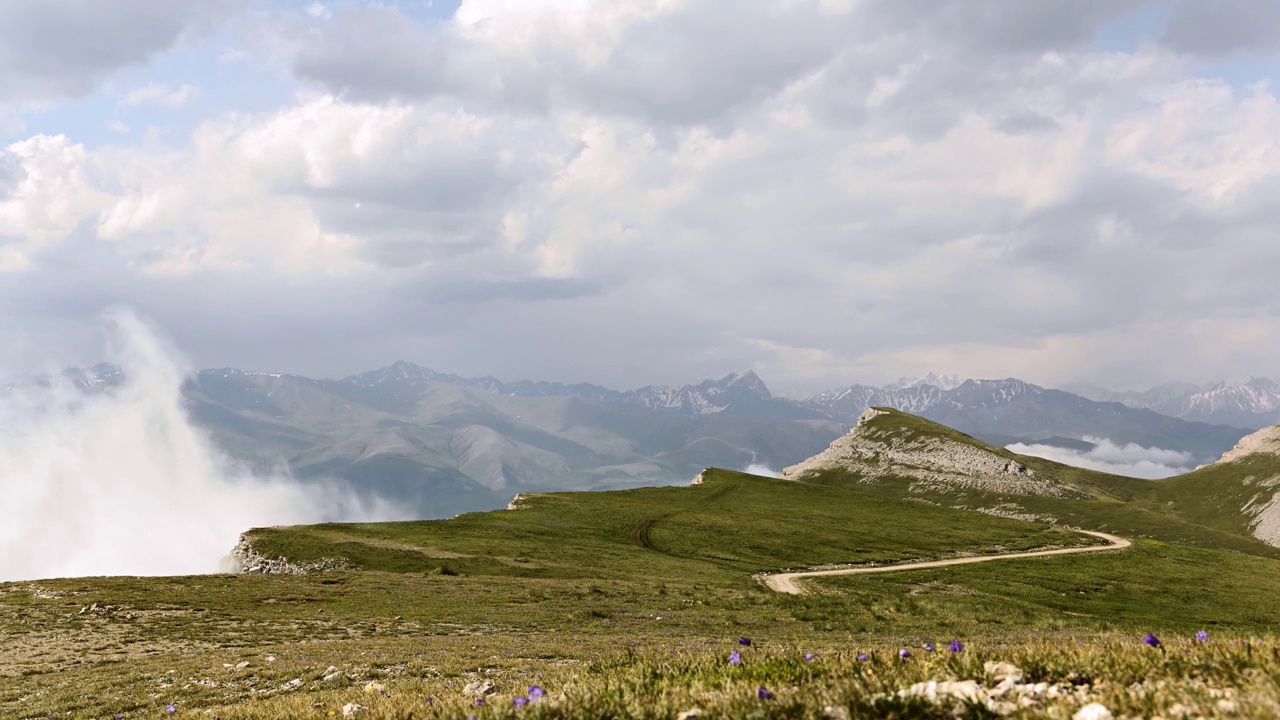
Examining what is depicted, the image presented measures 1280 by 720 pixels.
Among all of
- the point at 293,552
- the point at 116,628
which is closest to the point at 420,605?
the point at 116,628

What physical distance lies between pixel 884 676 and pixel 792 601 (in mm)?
44947

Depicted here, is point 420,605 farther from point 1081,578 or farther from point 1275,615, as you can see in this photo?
point 1275,615

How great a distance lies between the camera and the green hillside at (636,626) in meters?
7.64

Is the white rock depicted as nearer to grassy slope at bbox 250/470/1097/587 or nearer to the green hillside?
the green hillside

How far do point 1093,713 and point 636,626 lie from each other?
37.3 meters

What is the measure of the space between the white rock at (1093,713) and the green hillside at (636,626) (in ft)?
0.62

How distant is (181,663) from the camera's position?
2705cm

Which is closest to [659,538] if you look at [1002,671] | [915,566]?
[915,566]

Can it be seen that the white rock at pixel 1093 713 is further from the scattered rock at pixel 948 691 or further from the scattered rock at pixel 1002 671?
the scattered rock at pixel 1002 671

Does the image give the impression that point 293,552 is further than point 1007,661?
Yes

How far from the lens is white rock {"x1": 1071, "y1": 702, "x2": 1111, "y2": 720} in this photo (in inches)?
235

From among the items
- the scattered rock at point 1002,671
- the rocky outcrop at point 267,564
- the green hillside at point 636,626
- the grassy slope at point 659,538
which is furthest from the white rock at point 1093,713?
the rocky outcrop at point 267,564

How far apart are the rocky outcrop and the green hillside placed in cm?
148

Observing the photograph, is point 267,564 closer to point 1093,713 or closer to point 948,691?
point 948,691
